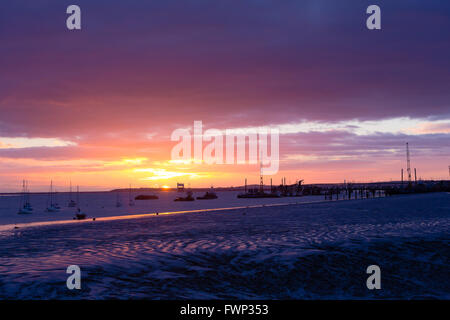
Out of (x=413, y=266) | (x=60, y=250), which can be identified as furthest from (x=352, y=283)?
(x=60, y=250)

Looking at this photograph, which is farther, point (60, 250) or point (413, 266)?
point (60, 250)

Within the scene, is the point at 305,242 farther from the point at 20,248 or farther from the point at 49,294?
the point at 20,248

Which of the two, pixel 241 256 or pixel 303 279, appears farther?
pixel 241 256

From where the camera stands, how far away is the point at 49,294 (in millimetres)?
11219

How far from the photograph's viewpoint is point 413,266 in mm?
14555

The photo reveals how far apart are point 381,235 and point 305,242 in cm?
480
